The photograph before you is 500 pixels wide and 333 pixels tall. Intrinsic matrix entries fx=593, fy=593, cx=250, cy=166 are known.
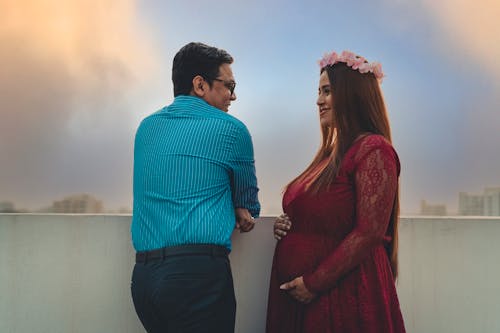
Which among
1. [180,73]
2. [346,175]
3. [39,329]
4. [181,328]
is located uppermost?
[180,73]

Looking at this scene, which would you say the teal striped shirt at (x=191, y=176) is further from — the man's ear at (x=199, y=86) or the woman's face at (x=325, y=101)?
the woman's face at (x=325, y=101)

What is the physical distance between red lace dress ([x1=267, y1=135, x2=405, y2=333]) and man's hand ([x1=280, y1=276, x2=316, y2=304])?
0.07 feet

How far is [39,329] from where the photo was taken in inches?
106

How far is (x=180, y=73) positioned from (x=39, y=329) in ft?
4.62

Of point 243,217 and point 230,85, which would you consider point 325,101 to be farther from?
point 243,217

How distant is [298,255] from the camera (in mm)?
2068

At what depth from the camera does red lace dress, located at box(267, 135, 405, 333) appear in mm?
1884

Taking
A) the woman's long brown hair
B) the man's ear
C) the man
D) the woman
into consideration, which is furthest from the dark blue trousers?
the man's ear

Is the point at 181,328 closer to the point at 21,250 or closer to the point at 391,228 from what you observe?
the point at 391,228

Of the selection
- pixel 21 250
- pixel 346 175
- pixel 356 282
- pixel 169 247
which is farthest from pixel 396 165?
pixel 21 250

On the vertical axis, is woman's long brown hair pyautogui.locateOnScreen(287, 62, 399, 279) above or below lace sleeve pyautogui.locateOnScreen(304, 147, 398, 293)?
above

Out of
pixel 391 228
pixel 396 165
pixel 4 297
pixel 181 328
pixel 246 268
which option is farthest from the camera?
pixel 4 297

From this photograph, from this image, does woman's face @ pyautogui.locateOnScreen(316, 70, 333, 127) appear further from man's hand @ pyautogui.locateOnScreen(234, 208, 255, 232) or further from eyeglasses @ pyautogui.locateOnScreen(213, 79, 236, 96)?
man's hand @ pyautogui.locateOnScreen(234, 208, 255, 232)

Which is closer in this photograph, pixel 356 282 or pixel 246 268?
pixel 356 282
